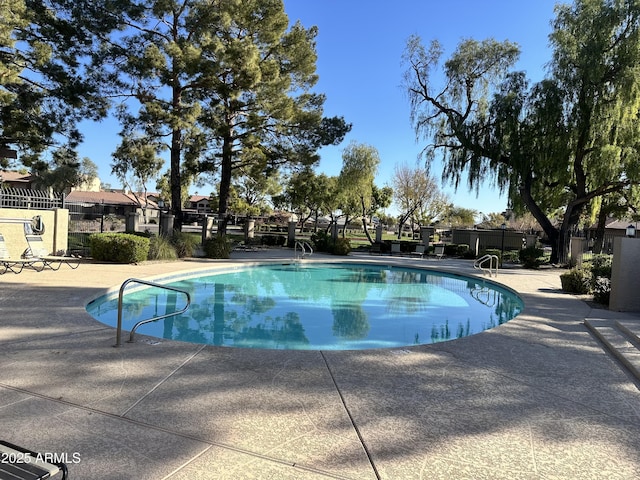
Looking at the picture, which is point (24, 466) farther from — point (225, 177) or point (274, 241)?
point (274, 241)

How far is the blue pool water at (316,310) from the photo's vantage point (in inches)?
284

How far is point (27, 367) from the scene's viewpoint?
4.10 meters

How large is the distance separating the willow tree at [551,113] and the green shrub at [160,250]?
1413cm

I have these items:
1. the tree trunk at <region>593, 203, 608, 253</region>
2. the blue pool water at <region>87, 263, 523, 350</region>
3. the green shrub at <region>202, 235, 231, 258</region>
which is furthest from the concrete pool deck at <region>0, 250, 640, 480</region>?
the tree trunk at <region>593, 203, 608, 253</region>

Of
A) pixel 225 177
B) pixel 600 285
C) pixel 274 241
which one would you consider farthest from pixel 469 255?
pixel 600 285

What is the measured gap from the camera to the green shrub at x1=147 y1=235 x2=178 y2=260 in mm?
14914

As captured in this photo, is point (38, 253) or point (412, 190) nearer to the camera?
point (38, 253)

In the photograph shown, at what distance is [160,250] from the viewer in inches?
596

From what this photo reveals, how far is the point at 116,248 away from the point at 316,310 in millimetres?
7729

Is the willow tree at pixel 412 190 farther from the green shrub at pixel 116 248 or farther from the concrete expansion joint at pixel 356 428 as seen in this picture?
the concrete expansion joint at pixel 356 428

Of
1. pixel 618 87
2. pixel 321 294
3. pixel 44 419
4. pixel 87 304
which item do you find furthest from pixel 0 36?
pixel 618 87

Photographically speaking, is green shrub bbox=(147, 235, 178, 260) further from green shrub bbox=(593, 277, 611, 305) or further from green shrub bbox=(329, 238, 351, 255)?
green shrub bbox=(593, 277, 611, 305)

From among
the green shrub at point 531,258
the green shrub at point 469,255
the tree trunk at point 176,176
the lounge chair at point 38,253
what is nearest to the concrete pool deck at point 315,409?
the lounge chair at point 38,253

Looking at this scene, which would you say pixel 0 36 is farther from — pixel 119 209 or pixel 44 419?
pixel 119 209
